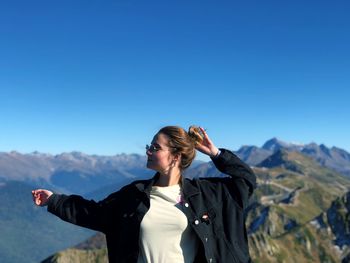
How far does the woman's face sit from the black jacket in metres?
0.40

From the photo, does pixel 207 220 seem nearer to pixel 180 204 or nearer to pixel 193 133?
pixel 180 204

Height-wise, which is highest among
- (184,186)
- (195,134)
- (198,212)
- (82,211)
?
(195,134)

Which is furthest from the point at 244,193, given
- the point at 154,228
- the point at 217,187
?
the point at 154,228

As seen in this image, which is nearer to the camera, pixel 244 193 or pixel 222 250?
pixel 222 250

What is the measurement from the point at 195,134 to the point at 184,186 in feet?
3.70

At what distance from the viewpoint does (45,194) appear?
9914mm

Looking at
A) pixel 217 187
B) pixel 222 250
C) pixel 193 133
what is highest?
pixel 193 133

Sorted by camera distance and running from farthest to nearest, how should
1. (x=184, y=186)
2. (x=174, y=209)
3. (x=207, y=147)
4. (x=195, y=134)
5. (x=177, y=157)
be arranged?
1. (x=207, y=147)
2. (x=177, y=157)
3. (x=195, y=134)
4. (x=184, y=186)
5. (x=174, y=209)

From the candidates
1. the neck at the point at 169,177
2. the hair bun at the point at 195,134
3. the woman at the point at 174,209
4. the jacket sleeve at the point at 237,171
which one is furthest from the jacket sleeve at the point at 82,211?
the jacket sleeve at the point at 237,171

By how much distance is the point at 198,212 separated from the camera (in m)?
9.13

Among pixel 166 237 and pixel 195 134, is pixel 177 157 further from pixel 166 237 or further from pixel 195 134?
pixel 166 237

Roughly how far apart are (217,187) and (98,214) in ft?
8.54

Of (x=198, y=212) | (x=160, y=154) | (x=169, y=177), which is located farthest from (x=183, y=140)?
(x=198, y=212)

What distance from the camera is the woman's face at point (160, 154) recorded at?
31.7ft
